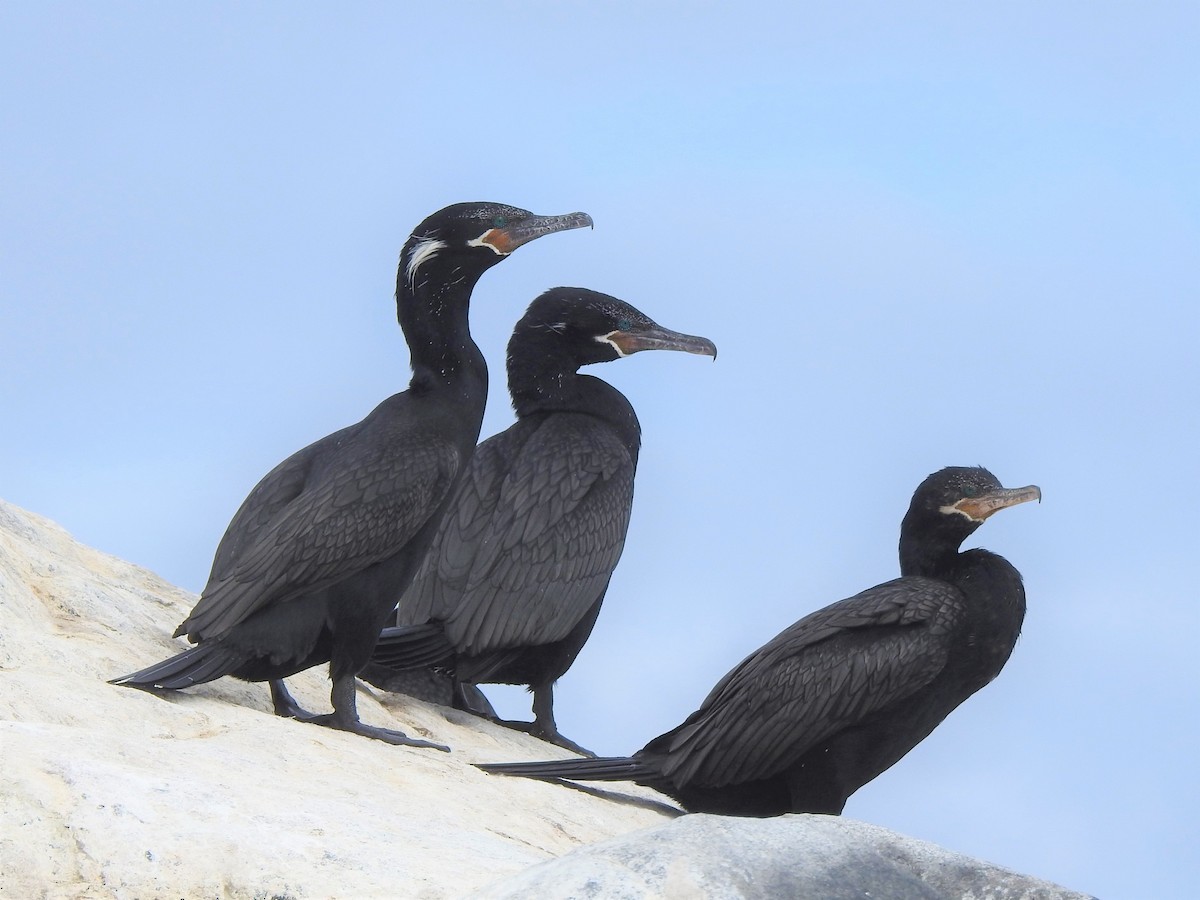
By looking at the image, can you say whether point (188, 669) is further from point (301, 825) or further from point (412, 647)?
point (412, 647)

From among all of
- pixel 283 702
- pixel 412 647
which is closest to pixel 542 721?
pixel 412 647

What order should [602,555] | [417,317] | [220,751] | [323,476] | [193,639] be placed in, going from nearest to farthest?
[220,751] → [193,639] → [323,476] → [417,317] → [602,555]

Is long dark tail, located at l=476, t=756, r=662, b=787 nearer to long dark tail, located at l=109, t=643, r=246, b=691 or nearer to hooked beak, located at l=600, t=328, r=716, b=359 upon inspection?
long dark tail, located at l=109, t=643, r=246, b=691

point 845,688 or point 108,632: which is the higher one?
point 845,688

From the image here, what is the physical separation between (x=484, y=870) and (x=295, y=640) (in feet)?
7.61

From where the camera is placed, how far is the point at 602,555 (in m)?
9.32

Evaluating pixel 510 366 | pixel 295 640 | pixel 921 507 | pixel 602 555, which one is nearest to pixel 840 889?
pixel 295 640

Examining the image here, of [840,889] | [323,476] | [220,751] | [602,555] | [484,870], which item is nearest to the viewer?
[840,889]

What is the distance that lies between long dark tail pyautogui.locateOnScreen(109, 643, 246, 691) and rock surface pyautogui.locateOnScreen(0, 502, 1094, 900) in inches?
3.2

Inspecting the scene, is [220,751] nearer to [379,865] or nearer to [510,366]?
[379,865]

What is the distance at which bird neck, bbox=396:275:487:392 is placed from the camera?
322 inches

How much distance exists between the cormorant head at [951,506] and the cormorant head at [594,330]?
2.01 m

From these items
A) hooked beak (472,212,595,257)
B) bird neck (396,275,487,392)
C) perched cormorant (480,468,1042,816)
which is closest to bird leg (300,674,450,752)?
perched cormorant (480,468,1042,816)

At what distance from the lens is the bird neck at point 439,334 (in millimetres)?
8172
